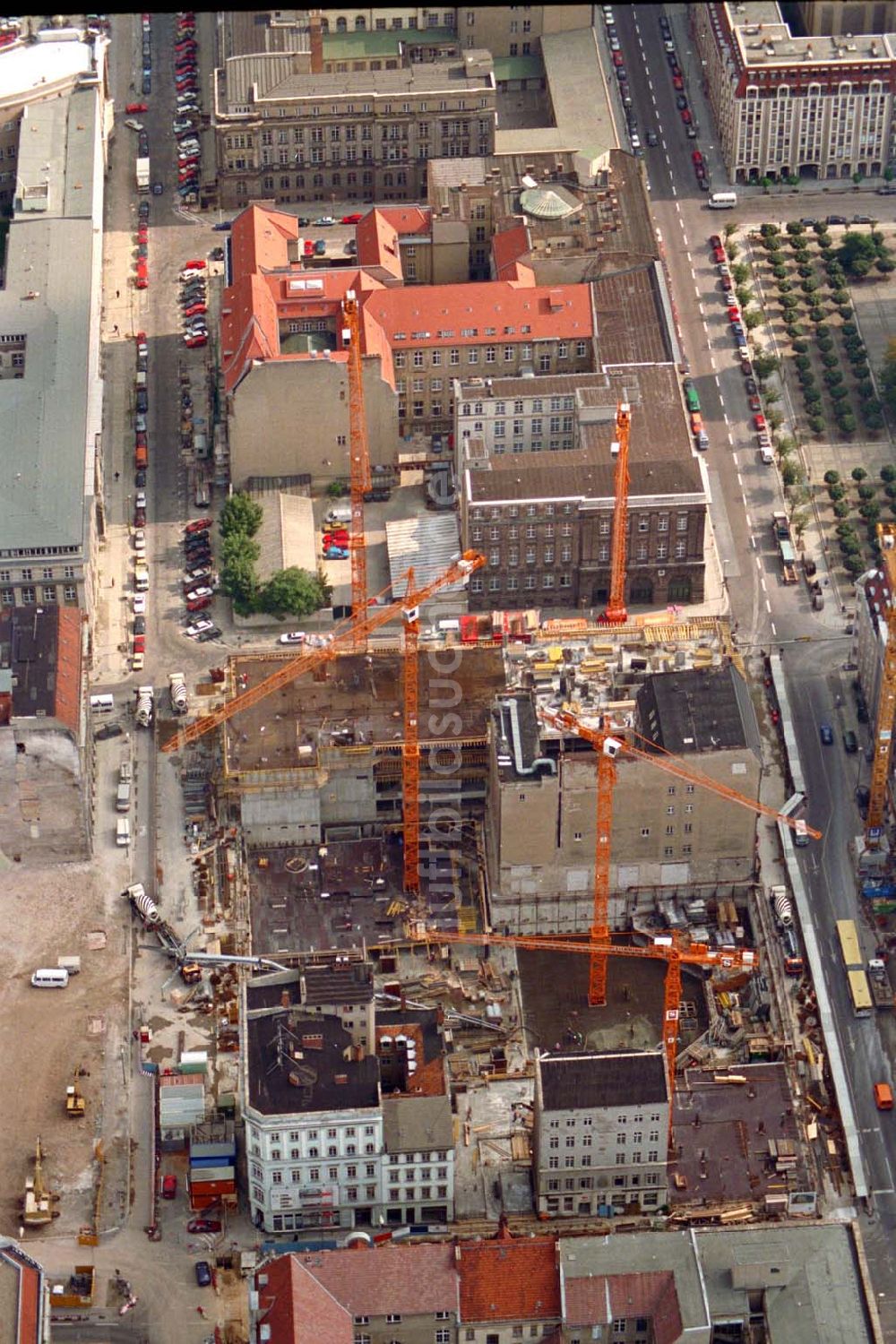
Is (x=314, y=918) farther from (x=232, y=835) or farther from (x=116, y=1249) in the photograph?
(x=116, y=1249)

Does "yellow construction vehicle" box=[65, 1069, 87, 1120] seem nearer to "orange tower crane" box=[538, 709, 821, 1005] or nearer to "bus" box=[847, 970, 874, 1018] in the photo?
"orange tower crane" box=[538, 709, 821, 1005]

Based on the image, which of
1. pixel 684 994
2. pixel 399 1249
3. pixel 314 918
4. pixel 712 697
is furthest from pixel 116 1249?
pixel 712 697

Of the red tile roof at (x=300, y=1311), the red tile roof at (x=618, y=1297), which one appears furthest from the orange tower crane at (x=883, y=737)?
the red tile roof at (x=300, y=1311)

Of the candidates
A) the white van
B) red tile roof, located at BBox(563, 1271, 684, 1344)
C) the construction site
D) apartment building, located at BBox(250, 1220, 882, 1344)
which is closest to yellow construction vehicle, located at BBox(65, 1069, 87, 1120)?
the construction site

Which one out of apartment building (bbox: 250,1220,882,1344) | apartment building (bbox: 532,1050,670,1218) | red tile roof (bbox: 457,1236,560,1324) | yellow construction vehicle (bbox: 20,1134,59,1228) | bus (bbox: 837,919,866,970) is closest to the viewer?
apartment building (bbox: 250,1220,882,1344)

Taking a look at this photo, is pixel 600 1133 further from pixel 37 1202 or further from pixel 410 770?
pixel 37 1202

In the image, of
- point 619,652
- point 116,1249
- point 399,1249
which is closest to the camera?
point 399,1249

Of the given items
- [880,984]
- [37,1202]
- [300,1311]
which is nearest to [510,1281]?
[300,1311]
